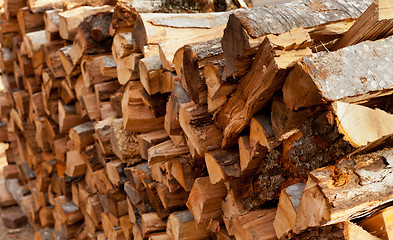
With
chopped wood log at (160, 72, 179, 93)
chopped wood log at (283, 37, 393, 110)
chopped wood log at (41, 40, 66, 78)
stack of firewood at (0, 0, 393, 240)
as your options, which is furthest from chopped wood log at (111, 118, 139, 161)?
chopped wood log at (283, 37, 393, 110)

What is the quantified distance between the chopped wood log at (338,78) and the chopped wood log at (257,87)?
0.04m

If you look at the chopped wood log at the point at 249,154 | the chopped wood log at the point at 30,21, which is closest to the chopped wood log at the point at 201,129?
the chopped wood log at the point at 249,154

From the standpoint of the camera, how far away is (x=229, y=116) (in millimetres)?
1612

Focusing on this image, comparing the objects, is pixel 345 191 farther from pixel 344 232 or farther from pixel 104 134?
pixel 104 134

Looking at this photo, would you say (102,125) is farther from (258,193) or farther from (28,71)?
(28,71)

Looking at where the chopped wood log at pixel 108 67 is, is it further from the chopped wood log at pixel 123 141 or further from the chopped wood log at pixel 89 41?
the chopped wood log at pixel 123 141

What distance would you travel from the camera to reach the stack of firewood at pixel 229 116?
1.28 metres

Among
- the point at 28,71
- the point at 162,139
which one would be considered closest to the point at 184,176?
the point at 162,139

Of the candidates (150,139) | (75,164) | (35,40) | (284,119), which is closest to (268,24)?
(284,119)

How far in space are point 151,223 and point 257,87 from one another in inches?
46.3

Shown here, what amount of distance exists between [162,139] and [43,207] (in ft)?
8.30

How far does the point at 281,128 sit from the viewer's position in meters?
1.39

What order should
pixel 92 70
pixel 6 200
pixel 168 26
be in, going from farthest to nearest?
pixel 6 200 < pixel 92 70 < pixel 168 26

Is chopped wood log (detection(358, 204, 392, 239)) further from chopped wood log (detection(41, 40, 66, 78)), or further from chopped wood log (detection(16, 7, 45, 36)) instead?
chopped wood log (detection(16, 7, 45, 36))
